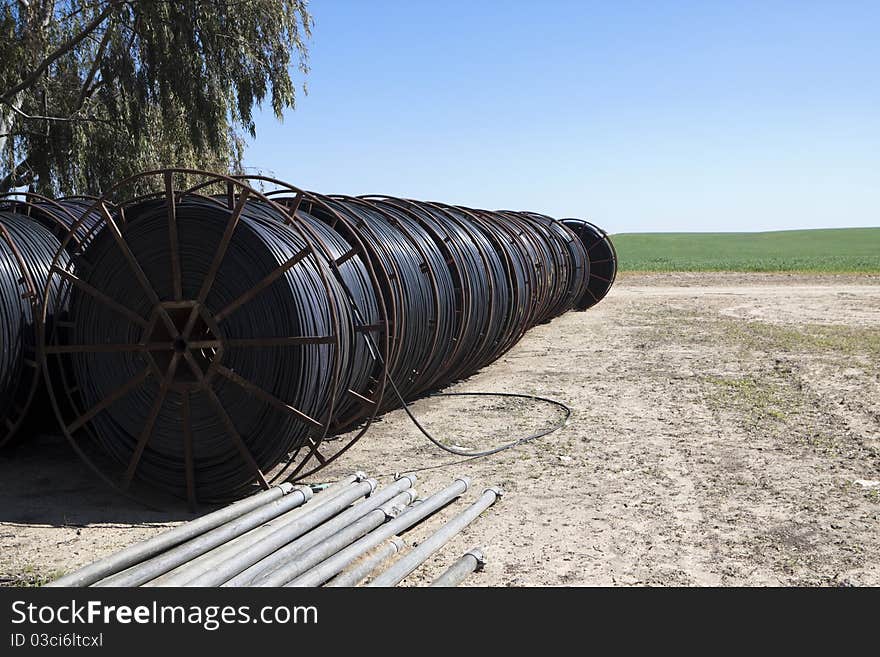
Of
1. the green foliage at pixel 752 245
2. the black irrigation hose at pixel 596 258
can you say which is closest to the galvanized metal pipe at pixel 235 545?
the black irrigation hose at pixel 596 258

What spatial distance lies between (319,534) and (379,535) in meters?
0.38

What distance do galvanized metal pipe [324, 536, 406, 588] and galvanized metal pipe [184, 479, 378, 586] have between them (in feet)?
1.26

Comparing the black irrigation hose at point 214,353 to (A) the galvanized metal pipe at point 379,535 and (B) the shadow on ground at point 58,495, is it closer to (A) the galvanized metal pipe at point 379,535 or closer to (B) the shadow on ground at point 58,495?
(B) the shadow on ground at point 58,495

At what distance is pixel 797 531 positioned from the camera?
19.0 ft

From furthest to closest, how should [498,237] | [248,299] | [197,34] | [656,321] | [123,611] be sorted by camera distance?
1. [197,34]
2. [656,321]
3. [498,237]
4. [248,299]
5. [123,611]

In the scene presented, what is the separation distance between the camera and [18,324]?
7.44 meters

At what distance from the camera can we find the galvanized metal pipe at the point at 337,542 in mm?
4633

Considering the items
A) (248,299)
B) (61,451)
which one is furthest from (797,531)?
(61,451)

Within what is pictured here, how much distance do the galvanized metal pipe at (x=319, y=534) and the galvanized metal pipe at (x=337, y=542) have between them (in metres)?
0.04

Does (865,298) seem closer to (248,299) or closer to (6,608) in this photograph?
(248,299)

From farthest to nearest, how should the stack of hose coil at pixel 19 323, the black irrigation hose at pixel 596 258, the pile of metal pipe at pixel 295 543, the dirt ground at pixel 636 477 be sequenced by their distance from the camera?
the black irrigation hose at pixel 596 258, the stack of hose coil at pixel 19 323, the dirt ground at pixel 636 477, the pile of metal pipe at pixel 295 543

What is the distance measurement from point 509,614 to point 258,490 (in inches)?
114

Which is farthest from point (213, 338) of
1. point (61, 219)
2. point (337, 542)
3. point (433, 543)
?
point (61, 219)

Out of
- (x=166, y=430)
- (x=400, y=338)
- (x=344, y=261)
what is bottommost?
(x=166, y=430)
